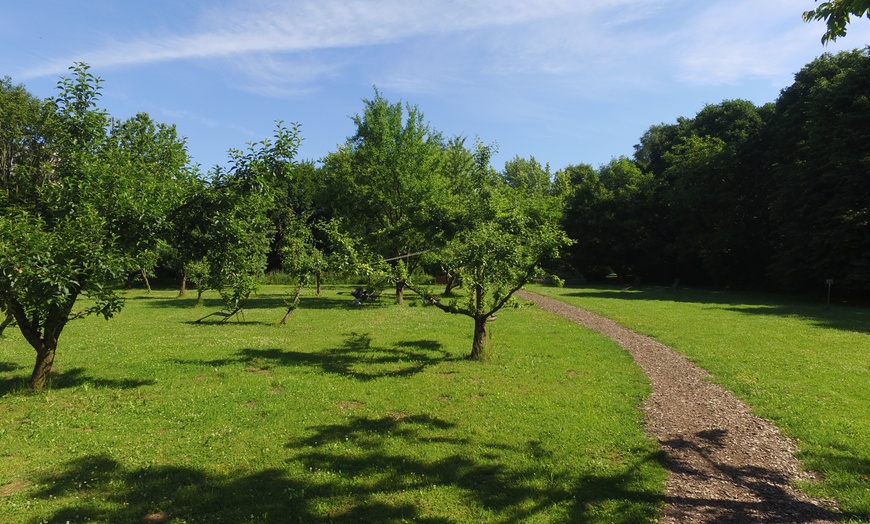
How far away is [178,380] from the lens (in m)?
12.2

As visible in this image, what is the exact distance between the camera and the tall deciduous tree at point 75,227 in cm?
853

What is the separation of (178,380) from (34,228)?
4.74 metres

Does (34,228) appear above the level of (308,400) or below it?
above

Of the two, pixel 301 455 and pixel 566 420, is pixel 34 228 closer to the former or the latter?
pixel 301 455

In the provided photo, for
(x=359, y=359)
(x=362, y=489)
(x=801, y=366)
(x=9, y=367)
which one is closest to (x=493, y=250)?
(x=359, y=359)

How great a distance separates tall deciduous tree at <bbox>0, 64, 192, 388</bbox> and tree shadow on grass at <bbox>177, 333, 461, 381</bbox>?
14.9 feet

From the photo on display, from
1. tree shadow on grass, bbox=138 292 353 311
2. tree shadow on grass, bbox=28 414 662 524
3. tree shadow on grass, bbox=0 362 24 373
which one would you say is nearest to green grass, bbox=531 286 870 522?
tree shadow on grass, bbox=28 414 662 524

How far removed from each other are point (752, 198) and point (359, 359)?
138ft

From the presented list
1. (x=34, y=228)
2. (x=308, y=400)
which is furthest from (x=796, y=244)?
(x=34, y=228)

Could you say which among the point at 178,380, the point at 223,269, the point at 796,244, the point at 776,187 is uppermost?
the point at 776,187

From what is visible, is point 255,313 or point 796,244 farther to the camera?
point 796,244

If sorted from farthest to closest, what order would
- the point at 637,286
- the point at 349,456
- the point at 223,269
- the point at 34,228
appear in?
1. the point at 637,286
2. the point at 223,269
3. the point at 34,228
4. the point at 349,456

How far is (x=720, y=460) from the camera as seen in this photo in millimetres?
7496

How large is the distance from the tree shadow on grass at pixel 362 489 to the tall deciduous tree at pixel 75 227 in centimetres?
332
